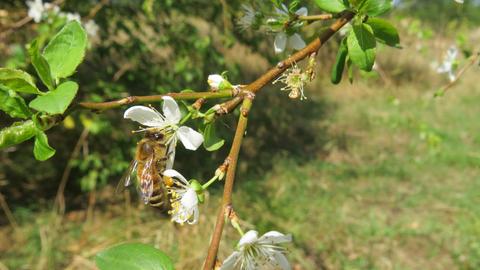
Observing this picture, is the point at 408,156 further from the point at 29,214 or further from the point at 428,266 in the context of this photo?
the point at 29,214

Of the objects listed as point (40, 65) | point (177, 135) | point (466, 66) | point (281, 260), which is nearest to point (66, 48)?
point (40, 65)

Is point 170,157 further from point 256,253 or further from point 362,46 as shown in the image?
point 362,46

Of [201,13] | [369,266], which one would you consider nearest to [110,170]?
[201,13]

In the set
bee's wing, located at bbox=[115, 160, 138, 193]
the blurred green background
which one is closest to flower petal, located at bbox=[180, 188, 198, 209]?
bee's wing, located at bbox=[115, 160, 138, 193]

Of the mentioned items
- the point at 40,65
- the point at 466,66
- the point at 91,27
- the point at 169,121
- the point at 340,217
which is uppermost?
the point at 40,65

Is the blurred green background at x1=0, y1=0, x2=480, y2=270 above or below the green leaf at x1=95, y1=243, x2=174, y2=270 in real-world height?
below

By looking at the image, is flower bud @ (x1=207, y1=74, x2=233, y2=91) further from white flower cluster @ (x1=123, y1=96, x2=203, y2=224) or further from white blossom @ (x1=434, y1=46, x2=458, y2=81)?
white blossom @ (x1=434, y1=46, x2=458, y2=81)

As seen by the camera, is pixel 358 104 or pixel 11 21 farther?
pixel 358 104
